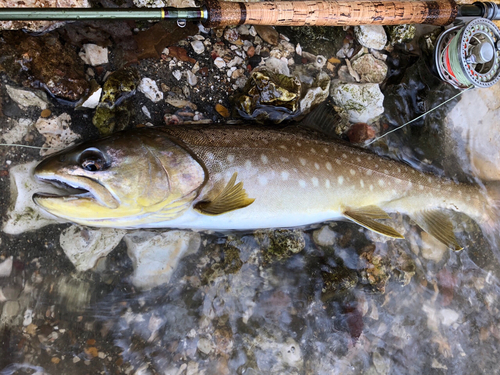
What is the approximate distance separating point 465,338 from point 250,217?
9.38 ft

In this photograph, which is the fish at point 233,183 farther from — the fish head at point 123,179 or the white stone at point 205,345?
the white stone at point 205,345

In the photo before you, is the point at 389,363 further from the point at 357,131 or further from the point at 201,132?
the point at 201,132

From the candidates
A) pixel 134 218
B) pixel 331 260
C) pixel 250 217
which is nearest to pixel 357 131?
pixel 331 260

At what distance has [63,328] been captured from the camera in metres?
2.75

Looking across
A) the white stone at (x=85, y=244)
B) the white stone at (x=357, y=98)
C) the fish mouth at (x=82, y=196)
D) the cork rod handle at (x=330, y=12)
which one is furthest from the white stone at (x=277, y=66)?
the white stone at (x=85, y=244)

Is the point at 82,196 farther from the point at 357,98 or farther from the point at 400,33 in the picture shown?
the point at 400,33

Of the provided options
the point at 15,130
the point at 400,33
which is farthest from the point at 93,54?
the point at 400,33

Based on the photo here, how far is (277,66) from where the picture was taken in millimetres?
3330

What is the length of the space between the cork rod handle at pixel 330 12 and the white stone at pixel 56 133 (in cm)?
144

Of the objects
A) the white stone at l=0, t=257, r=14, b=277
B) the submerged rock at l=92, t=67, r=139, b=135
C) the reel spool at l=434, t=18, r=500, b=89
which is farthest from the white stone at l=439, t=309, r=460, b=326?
the white stone at l=0, t=257, r=14, b=277

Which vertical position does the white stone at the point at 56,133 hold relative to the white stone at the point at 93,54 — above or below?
below

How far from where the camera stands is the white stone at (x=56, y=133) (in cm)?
278

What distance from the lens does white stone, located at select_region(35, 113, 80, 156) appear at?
2.78 metres

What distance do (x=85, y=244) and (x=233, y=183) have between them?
137 centimetres
